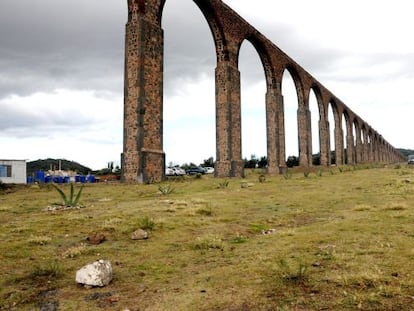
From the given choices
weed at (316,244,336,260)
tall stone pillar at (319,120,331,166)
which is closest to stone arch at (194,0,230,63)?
weed at (316,244,336,260)

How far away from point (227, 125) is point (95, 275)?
1600 cm

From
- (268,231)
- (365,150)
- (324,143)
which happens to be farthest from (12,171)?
(365,150)

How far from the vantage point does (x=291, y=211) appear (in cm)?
685

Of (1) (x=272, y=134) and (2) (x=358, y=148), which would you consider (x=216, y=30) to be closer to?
(1) (x=272, y=134)

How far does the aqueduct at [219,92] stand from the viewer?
13523 millimetres

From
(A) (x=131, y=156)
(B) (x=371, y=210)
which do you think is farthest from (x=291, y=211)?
(A) (x=131, y=156)

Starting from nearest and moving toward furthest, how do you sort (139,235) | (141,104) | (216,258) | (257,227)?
(216,258) < (139,235) < (257,227) < (141,104)

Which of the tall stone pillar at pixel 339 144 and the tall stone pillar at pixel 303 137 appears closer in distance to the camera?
the tall stone pillar at pixel 303 137

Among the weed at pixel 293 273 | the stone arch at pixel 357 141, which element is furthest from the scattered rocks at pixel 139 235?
the stone arch at pixel 357 141

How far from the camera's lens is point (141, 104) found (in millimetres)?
13492

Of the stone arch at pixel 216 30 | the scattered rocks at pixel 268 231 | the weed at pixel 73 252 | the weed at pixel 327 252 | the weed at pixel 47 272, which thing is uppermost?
the stone arch at pixel 216 30

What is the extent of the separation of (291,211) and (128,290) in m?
4.29

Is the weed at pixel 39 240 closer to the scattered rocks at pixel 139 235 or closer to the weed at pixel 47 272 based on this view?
the scattered rocks at pixel 139 235

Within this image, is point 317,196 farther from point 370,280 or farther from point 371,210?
point 370,280
